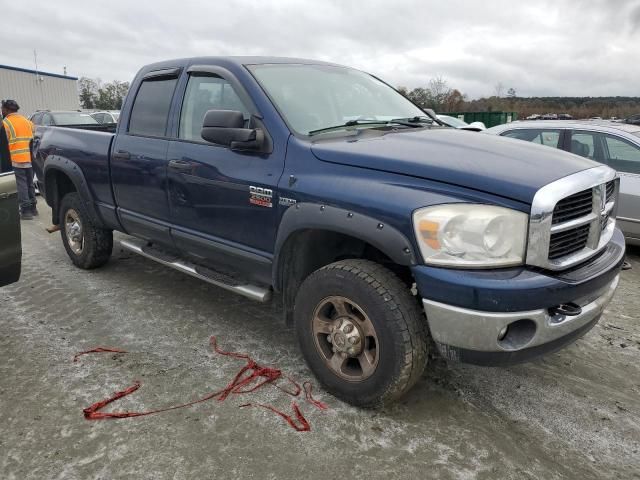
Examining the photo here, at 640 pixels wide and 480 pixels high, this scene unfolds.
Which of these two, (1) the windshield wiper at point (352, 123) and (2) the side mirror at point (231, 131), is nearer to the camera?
(2) the side mirror at point (231, 131)

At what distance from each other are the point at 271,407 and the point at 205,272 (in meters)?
1.21

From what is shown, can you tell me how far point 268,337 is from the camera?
377cm

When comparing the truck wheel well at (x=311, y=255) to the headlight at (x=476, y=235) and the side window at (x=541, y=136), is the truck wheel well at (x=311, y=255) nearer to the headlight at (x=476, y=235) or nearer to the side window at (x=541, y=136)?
the headlight at (x=476, y=235)

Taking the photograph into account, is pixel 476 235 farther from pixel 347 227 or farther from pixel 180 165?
pixel 180 165

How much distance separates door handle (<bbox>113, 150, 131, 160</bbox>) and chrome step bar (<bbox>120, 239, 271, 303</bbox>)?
29.8 inches

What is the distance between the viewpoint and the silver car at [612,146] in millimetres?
5727

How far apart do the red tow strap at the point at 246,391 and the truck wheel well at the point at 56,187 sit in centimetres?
246

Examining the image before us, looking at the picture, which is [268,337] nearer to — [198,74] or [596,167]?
[198,74]

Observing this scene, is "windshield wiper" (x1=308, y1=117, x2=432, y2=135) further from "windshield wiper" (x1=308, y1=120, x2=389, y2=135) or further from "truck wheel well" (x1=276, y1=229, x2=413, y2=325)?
"truck wheel well" (x1=276, y1=229, x2=413, y2=325)

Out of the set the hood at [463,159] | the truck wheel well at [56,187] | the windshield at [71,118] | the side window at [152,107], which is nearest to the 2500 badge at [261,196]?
the hood at [463,159]

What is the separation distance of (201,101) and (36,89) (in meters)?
38.1

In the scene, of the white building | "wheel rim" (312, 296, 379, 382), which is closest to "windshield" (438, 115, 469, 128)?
"wheel rim" (312, 296, 379, 382)

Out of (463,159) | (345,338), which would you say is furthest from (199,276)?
(463,159)

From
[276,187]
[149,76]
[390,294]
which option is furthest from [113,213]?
[390,294]
